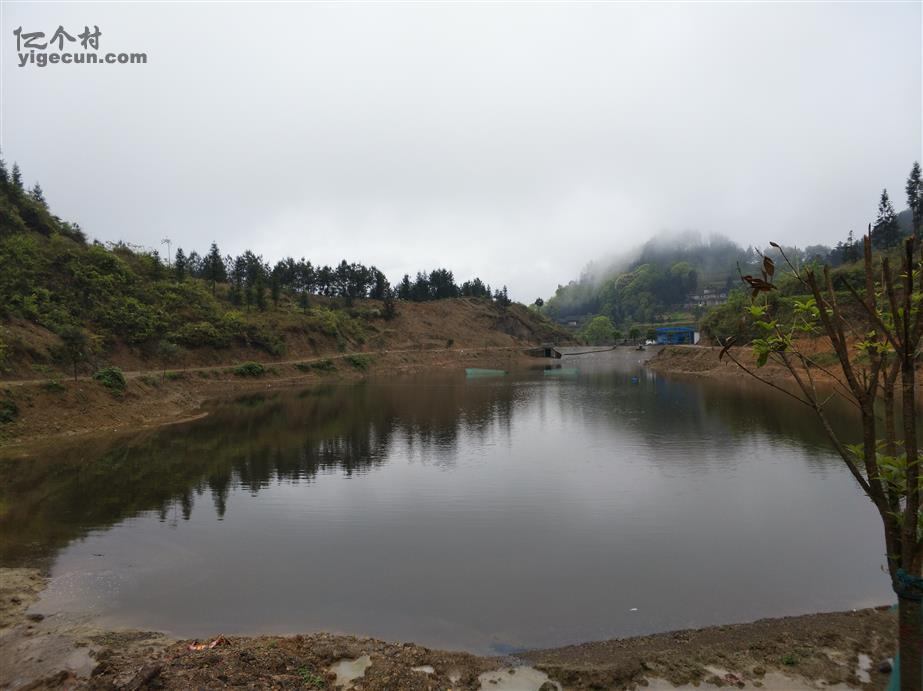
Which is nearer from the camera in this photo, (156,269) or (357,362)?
(156,269)

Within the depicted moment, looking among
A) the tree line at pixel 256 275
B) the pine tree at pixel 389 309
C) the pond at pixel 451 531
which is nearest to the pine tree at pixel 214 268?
the tree line at pixel 256 275

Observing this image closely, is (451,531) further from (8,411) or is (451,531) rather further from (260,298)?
(260,298)

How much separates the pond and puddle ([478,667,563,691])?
3.82 ft

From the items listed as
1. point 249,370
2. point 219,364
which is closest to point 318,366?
point 249,370

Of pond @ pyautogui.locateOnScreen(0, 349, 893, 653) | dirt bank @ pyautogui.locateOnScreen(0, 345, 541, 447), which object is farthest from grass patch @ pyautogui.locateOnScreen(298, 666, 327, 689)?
dirt bank @ pyautogui.locateOnScreen(0, 345, 541, 447)

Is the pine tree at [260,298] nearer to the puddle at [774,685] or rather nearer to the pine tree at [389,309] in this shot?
the pine tree at [389,309]

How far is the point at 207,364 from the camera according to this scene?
6103 centimetres

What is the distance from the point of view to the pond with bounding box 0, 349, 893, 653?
11438mm

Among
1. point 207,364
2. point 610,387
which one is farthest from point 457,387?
point 207,364

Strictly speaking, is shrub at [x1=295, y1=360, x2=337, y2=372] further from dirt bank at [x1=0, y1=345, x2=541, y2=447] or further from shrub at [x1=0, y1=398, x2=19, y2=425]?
shrub at [x1=0, y1=398, x2=19, y2=425]

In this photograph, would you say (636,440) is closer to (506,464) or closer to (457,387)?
(506,464)

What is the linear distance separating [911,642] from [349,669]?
764 cm

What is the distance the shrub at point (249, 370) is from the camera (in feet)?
200

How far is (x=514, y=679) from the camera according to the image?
8633mm
